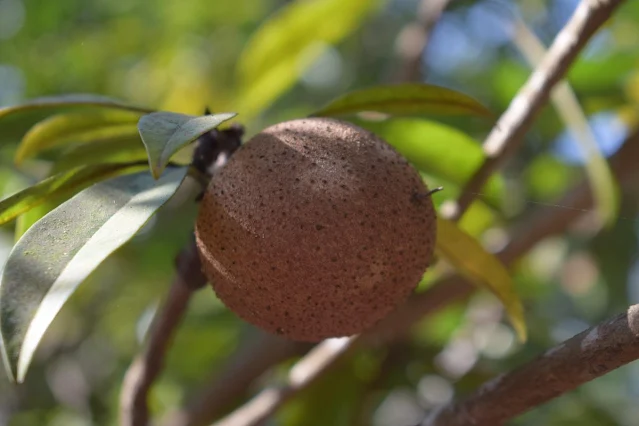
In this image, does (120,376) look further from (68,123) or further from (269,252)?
(269,252)

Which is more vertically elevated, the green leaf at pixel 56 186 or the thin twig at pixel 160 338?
the green leaf at pixel 56 186

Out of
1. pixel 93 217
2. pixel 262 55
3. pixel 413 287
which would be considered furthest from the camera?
pixel 262 55

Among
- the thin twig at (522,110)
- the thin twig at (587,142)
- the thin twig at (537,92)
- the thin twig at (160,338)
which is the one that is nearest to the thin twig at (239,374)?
the thin twig at (522,110)

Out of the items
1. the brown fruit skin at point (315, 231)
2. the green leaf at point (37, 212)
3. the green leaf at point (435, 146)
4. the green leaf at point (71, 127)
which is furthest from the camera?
the green leaf at point (435, 146)

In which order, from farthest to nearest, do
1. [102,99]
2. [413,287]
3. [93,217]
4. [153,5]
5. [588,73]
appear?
1. [153,5]
2. [588,73]
3. [102,99]
4. [413,287]
5. [93,217]

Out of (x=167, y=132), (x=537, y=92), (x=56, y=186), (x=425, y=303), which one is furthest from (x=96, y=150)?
(x=425, y=303)

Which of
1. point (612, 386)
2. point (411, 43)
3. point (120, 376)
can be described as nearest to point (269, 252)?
Result: point (411, 43)

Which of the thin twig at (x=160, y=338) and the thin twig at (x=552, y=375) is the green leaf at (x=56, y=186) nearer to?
the thin twig at (x=160, y=338)
